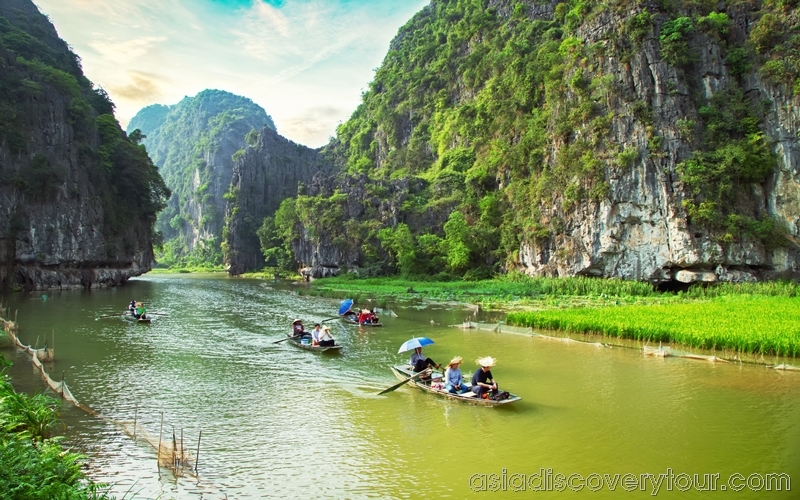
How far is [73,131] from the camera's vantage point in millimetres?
52469

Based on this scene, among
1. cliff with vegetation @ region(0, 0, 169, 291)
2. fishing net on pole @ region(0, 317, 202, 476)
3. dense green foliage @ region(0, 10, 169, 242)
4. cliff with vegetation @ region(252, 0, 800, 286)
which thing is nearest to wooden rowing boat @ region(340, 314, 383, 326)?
fishing net on pole @ region(0, 317, 202, 476)

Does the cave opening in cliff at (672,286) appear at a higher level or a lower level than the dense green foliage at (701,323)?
higher

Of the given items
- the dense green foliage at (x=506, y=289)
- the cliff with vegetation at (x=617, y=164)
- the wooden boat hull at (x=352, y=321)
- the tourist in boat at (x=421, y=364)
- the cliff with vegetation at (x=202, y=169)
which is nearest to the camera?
the tourist in boat at (x=421, y=364)

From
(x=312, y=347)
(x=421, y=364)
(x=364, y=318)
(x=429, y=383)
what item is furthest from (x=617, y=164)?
(x=429, y=383)

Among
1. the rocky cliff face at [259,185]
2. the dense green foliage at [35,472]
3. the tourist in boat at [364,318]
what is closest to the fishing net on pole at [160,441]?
the dense green foliage at [35,472]

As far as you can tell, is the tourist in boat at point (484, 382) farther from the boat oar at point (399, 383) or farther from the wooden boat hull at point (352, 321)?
the wooden boat hull at point (352, 321)

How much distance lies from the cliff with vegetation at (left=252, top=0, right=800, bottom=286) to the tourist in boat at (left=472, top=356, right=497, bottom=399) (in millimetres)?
32705

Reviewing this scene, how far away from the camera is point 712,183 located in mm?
39938

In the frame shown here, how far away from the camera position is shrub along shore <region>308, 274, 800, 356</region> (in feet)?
62.2

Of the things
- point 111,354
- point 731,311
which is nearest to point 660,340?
point 731,311

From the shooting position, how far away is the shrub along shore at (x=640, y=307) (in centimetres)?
1897

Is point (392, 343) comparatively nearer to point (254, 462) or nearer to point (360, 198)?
point (254, 462)

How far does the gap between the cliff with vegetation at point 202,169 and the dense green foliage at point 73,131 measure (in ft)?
153

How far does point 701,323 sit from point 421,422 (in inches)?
588
